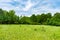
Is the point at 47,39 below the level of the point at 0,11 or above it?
below

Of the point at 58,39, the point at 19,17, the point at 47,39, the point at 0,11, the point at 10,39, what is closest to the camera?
the point at 10,39

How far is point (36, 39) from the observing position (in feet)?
33.6

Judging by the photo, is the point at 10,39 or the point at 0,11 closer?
the point at 10,39

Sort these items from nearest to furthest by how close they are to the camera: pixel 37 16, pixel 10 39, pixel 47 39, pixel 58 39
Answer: pixel 10 39, pixel 47 39, pixel 58 39, pixel 37 16

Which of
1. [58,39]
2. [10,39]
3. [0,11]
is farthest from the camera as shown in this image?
[0,11]

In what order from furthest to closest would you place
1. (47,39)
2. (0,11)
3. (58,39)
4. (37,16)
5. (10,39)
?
1. (37,16)
2. (0,11)
3. (58,39)
4. (47,39)
5. (10,39)

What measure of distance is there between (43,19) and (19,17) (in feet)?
45.9

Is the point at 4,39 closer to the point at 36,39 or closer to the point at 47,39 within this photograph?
the point at 36,39

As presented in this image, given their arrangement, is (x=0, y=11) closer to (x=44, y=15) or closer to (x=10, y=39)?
(x=44, y=15)

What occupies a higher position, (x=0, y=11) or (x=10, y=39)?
(x=0, y=11)

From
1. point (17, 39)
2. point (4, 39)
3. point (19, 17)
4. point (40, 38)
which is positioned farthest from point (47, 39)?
point (19, 17)

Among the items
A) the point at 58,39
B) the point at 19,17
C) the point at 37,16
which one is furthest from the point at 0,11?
the point at 58,39

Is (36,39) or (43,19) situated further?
(43,19)

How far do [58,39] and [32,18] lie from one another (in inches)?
2305
